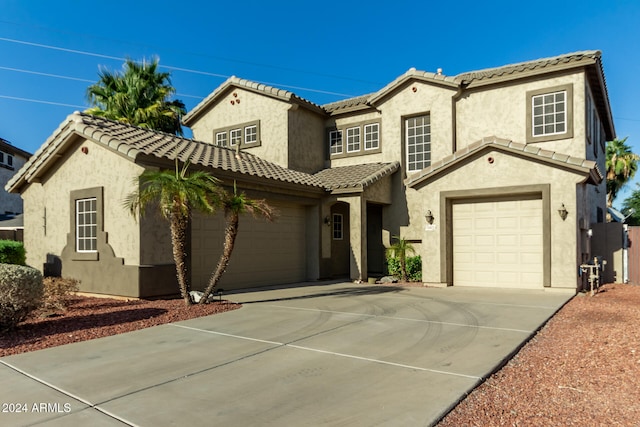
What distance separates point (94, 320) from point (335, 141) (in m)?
13.3

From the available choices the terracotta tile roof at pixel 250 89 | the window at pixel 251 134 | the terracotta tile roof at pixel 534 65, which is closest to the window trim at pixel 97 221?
the window at pixel 251 134

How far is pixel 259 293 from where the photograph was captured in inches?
490

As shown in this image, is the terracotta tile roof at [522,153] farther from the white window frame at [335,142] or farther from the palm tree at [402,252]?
the white window frame at [335,142]

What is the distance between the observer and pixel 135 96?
21953mm

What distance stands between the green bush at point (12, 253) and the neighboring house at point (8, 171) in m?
19.5

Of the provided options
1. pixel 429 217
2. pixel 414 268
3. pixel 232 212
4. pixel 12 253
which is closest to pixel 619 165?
pixel 414 268

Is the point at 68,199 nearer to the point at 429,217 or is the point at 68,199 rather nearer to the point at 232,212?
the point at 232,212

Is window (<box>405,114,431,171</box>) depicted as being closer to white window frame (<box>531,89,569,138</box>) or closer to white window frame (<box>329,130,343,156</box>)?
white window frame (<box>329,130,343,156</box>)

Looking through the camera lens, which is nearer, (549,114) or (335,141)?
(549,114)

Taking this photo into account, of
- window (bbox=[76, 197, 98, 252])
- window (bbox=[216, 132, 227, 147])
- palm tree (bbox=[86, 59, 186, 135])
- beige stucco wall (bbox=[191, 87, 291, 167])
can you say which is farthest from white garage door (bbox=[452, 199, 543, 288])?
palm tree (bbox=[86, 59, 186, 135])

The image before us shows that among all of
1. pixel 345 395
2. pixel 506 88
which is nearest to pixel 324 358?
pixel 345 395

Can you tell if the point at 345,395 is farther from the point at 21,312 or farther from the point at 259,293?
the point at 259,293

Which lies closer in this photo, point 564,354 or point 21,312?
point 564,354

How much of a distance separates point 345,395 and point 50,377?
11.4 ft
